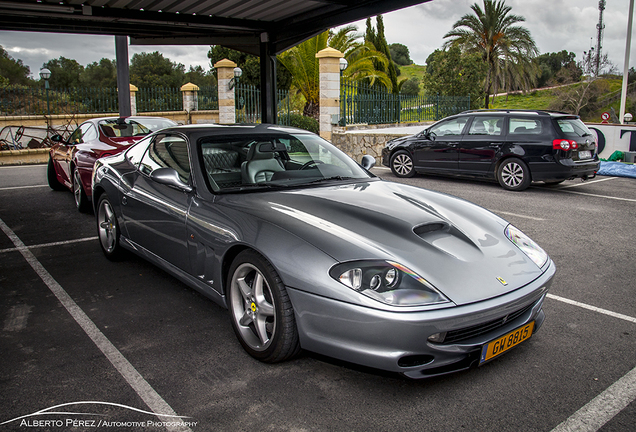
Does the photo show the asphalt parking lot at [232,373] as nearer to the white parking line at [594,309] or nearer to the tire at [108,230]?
the white parking line at [594,309]

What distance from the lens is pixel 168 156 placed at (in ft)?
13.4

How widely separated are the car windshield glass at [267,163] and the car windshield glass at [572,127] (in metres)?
6.91

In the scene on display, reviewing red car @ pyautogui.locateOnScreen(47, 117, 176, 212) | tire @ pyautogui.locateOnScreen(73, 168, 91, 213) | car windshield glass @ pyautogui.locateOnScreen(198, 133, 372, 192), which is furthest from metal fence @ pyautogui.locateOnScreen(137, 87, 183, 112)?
car windshield glass @ pyautogui.locateOnScreen(198, 133, 372, 192)

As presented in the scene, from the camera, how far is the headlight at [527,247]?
10.1 feet

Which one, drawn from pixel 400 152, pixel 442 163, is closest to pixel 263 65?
pixel 400 152

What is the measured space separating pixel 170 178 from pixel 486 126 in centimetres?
833

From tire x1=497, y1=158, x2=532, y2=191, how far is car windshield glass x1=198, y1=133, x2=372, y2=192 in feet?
21.5

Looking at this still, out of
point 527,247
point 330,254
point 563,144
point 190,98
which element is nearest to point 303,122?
point 190,98

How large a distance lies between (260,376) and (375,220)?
1123 millimetres

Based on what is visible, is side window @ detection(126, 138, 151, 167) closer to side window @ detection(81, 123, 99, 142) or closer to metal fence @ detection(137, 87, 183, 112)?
side window @ detection(81, 123, 99, 142)

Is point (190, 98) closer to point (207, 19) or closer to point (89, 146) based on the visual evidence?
point (207, 19)

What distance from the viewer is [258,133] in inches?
161

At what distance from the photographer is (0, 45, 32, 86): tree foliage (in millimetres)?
53938

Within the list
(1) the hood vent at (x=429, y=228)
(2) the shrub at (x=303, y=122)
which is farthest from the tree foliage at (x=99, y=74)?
(1) the hood vent at (x=429, y=228)
